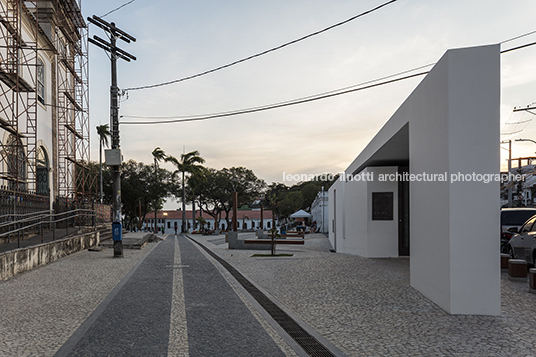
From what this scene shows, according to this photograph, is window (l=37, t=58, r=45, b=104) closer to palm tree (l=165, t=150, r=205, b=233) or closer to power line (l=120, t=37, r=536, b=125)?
power line (l=120, t=37, r=536, b=125)

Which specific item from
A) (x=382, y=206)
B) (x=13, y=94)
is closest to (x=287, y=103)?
(x=382, y=206)

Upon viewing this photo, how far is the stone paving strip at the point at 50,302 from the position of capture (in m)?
5.23

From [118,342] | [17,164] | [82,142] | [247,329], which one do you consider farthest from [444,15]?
[82,142]

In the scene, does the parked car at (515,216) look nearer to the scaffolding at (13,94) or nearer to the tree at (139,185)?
the scaffolding at (13,94)

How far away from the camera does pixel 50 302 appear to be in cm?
754

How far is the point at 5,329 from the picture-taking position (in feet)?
18.9

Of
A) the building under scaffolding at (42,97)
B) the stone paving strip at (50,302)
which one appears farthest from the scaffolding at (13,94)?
the stone paving strip at (50,302)

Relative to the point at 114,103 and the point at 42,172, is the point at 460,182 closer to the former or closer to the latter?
the point at 114,103

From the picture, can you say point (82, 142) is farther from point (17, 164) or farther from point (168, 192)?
point (168, 192)

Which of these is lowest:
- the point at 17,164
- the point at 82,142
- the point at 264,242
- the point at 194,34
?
the point at 264,242

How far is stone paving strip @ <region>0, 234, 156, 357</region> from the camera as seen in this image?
17.2 ft

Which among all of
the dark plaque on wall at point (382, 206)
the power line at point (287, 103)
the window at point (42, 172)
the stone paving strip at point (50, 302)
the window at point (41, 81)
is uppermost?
the window at point (41, 81)

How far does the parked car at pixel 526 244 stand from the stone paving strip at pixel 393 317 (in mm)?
829

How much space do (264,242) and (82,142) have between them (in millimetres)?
18013
